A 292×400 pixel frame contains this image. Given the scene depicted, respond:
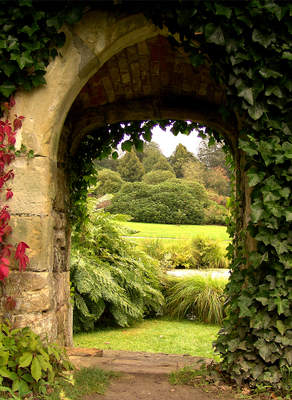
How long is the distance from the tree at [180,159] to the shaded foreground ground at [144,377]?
19078 millimetres

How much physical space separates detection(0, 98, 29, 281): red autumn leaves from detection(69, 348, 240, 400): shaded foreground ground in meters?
1.01

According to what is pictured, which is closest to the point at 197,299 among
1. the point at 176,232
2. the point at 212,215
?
the point at 176,232

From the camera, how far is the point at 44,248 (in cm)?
247

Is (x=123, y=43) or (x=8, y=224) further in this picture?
(x=123, y=43)

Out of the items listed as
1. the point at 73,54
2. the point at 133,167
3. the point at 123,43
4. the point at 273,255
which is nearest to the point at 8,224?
the point at 73,54

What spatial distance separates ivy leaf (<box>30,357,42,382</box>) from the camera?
7.07 feet

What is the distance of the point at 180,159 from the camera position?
22531mm

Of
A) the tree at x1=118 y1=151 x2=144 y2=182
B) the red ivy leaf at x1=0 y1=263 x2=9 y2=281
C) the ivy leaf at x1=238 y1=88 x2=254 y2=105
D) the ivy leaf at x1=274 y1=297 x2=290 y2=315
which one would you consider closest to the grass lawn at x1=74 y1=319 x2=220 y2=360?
the ivy leaf at x1=274 y1=297 x2=290 y2=315

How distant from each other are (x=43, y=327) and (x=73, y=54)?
5.95 ft

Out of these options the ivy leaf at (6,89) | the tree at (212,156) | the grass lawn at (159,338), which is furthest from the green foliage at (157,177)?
the ivy leaf at (6,89)

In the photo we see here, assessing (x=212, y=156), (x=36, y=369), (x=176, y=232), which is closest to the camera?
(x=36, y=369)

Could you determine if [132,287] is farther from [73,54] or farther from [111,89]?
[73,54]

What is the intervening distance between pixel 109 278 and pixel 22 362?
3249 millimetres

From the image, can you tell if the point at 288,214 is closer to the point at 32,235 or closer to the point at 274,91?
the point at 274,91
